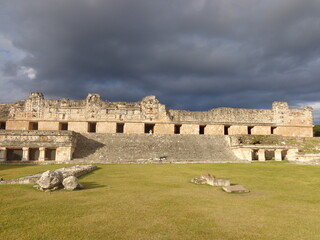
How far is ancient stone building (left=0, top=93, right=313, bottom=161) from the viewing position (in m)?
25.4

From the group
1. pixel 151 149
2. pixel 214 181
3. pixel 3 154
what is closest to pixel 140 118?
pixel 151 149

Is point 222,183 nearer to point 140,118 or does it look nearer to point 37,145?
point 37,145

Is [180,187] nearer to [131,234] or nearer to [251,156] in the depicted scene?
[131,234]

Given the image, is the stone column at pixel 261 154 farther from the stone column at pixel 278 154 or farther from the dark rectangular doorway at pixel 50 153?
the dark rectangular doorway at pixel 50 153

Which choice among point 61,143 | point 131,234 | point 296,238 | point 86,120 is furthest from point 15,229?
point 86,120

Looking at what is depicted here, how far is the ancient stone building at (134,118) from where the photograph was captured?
998 inches

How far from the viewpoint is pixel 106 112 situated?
2589cm

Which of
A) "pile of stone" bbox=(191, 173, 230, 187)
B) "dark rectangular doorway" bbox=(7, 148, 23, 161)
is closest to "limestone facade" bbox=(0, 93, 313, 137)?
"dark rectangular doorway" bbox=(7, 148, 23, 161)

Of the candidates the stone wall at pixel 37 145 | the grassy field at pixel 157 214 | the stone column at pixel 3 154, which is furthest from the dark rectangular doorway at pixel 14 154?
the grassy field at pixel 157 214

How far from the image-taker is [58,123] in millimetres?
25422

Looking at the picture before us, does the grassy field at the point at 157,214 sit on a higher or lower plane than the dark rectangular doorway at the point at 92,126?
lower

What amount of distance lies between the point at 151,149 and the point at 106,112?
28.0ft

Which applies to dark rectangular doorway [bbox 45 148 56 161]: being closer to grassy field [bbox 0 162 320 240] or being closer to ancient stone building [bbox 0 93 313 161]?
ancient stone building [bbox 0 93 313 161]

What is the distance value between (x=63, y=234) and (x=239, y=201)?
13.1 ft
